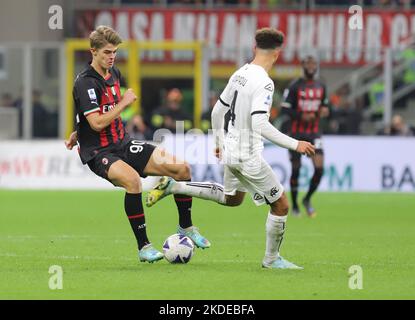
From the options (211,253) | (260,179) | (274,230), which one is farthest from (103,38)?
(211,253)

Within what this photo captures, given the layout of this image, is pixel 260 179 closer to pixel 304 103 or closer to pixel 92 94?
pixel 92 94

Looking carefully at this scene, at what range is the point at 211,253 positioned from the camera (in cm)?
1215

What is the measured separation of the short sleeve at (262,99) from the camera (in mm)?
10289

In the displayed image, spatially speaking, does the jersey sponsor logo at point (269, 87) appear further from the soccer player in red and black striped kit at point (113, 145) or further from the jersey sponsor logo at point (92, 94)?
the jersey sponsor logo at point (92, 94)

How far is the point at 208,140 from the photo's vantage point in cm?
2223

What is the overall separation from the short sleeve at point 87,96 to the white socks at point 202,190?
107 centimetres

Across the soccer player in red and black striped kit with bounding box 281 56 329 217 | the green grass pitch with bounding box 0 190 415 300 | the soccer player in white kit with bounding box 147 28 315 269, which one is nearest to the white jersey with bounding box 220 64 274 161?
the soccer player in white kit with bounding box 147 28 315 269

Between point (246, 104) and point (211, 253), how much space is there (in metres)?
2.19

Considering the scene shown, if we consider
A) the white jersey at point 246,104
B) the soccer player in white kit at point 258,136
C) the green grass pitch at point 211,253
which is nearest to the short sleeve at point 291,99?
the green grass pitch at point 211,253

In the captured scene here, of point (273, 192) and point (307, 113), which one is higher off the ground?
point (307, 113)

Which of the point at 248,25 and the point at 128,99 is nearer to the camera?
the point at 128,99

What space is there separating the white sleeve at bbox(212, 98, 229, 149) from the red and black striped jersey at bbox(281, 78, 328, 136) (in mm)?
6564

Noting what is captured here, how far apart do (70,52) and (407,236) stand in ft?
46.0
